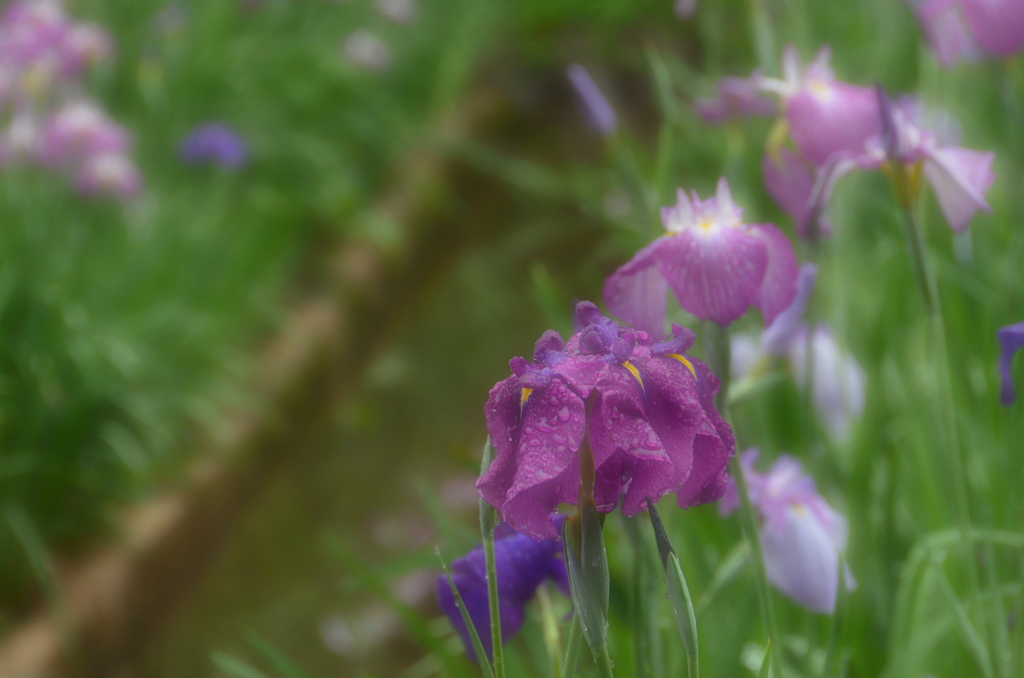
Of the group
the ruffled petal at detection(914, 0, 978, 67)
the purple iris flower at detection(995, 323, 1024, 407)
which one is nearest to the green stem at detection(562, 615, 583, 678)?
the purple iris flower at detection(995, 323, 1024, 407)

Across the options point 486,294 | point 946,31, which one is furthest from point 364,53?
point 946,31

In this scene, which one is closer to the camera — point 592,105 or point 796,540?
point 796,540

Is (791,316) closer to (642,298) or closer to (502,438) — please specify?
(642,298)

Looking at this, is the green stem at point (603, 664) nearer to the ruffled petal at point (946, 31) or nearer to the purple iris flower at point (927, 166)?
the purple iris flower at point (927, 166)

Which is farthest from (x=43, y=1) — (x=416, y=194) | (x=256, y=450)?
(x=416, y=194)

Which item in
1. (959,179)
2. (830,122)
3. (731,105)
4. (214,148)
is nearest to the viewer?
(959,179)

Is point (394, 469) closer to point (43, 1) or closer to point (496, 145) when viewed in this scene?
point (43, 1)
